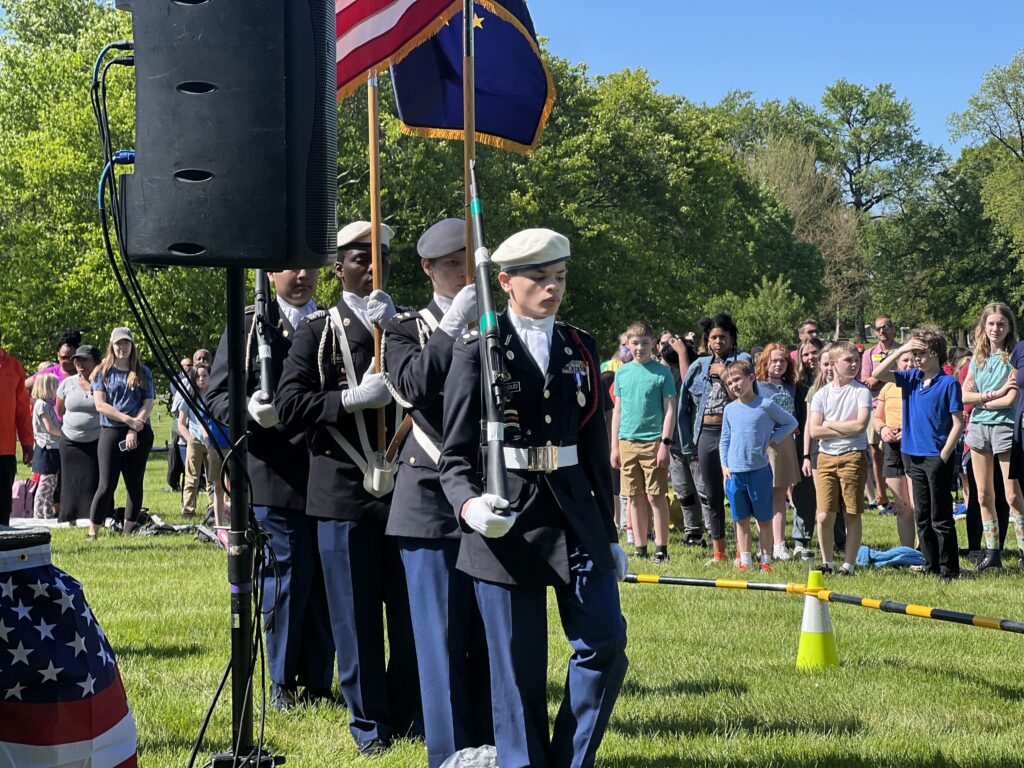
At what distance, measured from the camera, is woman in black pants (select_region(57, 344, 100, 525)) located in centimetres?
1516

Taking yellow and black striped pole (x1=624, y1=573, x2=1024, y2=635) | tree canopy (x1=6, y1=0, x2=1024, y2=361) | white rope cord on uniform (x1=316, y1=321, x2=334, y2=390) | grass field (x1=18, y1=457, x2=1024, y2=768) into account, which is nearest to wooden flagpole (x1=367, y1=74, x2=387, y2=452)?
white rope cord on uniform (x1=316, y1=321, x2=334, y2=390)

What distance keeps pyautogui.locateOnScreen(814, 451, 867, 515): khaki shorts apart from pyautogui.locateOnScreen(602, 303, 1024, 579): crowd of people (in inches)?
0.4

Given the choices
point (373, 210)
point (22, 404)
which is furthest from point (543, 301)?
point (22, 404)

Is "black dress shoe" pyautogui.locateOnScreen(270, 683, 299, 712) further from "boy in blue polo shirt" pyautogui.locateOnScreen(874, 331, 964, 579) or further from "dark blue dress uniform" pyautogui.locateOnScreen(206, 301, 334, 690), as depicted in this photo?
"boy in blue polo shirt" pyautogui.locateOnScreen(874, 331, 964, 579)

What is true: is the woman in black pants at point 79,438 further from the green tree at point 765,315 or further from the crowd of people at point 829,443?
the green tree at point 765,315

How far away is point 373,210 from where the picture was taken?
598cm

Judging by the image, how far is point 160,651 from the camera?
8242mm

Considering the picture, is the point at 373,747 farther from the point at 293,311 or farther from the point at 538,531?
the point at 293,311

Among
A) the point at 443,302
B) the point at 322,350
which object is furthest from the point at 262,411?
the point at 443,302

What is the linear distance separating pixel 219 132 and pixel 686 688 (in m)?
4.11

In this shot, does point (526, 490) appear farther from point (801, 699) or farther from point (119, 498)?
point (119, 498)

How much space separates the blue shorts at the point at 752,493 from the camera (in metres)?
11.9

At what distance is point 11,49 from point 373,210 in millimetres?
39539

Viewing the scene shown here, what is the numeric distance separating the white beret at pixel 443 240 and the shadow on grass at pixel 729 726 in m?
2.32
